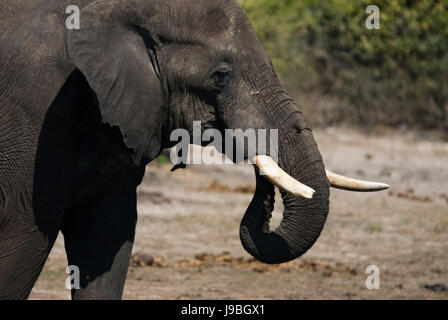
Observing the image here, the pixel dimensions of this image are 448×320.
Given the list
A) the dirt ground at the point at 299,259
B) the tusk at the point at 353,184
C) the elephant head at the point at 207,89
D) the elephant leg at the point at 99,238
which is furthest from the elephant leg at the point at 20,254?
the dirt ground at the point at 299,259

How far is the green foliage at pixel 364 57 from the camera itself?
58.7ft

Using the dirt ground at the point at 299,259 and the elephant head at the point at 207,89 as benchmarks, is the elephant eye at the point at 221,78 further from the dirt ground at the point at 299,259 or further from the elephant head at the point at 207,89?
the dirt ground at the point at 299,259

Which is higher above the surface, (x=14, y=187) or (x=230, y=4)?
(x=230, y=4)

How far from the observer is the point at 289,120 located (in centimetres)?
474

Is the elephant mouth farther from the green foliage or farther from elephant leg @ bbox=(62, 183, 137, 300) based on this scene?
the green foliage

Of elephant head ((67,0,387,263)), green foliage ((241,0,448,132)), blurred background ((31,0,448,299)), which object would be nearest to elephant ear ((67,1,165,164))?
elephant head ((67,0,387,263))

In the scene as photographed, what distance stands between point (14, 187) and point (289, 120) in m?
1.37

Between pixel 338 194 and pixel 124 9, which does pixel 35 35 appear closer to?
pixel 124 9

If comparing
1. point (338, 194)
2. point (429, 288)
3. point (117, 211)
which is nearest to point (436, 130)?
point (338, 194)

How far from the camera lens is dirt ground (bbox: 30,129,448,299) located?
25.7 feet

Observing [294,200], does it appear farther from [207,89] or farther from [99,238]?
[99,238]

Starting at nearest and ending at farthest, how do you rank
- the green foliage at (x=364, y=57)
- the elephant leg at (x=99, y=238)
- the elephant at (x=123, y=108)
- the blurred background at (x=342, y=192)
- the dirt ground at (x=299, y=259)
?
the elephant at (x=123, y=108) < the elephant leg at (x=99, y=238) < the dirt ground at (x=299, y=259) < the blurred background at (x=342, y=192) < the green foliage at (x=364, y=57)

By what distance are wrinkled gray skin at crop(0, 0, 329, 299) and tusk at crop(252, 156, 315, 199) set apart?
11 centimetres

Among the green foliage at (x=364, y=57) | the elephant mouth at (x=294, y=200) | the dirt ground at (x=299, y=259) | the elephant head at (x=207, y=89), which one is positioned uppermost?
the green foliage at (x=364, y=57)
